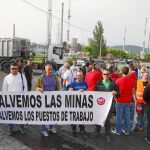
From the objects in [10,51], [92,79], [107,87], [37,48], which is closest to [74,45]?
[37,48]

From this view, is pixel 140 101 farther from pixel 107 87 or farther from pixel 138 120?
pixel 107 87

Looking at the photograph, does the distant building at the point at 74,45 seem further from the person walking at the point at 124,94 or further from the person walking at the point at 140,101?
the person walking at the point at 124,94

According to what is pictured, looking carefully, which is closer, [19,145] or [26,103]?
[19,145]

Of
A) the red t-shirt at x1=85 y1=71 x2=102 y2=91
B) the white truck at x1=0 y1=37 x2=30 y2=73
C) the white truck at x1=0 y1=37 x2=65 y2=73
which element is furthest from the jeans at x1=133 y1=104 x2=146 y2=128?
the white truck at x1=0 y1=37 x2=30 y2=73

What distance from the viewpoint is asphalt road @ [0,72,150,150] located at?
7.19m

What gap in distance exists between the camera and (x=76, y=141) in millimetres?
7605

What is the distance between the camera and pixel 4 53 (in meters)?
30.7

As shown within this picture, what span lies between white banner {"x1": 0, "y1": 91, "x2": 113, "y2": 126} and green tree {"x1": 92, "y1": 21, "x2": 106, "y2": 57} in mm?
76497

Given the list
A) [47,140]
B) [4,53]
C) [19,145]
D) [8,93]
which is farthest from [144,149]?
[4,53]

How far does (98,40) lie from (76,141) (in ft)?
265

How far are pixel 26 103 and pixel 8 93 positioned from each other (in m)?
0.50

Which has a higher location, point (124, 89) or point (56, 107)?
point (124, 89)

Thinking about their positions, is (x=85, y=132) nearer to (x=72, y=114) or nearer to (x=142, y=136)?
(x=72, y=114)

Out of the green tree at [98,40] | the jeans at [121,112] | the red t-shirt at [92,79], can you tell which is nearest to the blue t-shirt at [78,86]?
the jeans at [121,112]
